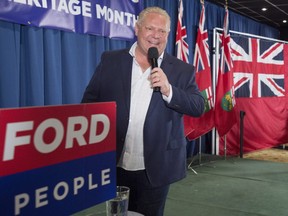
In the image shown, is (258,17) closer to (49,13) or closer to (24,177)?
(49,13)

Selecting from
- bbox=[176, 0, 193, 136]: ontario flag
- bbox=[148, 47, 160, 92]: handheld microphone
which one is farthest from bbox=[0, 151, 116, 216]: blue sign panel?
bbox=[176, 0, 193, 136]: ontario flag

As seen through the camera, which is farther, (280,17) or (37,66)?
(280,17)

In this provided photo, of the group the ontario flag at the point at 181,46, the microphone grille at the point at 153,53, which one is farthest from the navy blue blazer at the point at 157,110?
the ontario flag at the point at 181,46

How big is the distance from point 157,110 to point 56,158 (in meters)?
0.82

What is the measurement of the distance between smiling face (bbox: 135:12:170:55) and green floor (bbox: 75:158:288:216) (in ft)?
4.89

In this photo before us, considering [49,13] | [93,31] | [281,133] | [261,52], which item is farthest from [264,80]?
[49,13]

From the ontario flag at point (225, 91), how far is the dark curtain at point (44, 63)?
5.69 feet

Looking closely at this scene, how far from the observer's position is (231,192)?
357 centimetres

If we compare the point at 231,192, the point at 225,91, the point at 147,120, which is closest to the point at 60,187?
the point at 147,120

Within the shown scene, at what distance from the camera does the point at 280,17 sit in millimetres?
7516

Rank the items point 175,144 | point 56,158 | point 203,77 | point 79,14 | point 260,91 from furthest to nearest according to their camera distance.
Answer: point 260,91, point 203,77, point 79,14, point 175,144, point 56,158

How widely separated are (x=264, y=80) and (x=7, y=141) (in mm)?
6225

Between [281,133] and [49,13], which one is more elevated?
[49,13]

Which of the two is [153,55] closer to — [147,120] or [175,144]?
[147,120]
